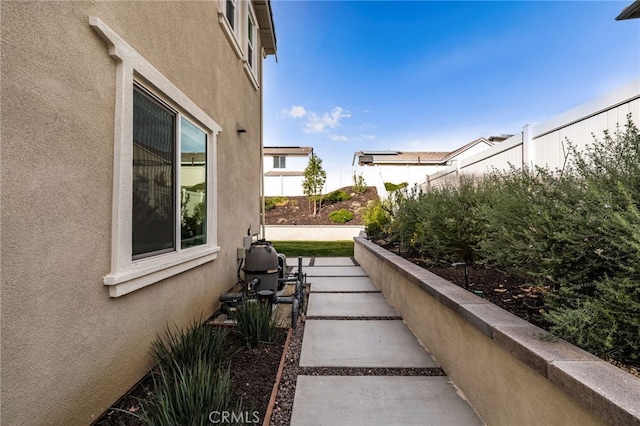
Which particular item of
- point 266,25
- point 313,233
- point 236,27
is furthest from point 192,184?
point 313,233

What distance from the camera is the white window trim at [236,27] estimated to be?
4.59 metres

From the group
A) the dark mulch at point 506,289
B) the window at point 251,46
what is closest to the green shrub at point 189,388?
the dark mulch at point 506,289

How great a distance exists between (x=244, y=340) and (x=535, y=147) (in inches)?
179

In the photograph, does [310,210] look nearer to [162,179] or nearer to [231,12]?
[231,12]

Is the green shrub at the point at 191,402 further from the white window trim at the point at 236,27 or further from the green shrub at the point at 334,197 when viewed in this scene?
the green shrub at the point at 334,197

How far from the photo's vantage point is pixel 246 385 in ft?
8.41

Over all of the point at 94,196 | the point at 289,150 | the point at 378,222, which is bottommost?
the point at 378,222

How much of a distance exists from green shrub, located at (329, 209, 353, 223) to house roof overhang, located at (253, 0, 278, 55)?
10.6 metres

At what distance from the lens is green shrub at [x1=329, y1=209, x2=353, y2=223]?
1794 centimetres

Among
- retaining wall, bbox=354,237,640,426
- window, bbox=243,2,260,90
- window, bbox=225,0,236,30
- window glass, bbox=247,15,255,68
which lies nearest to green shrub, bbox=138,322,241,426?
retaining wall, bbox=354,237,640,426

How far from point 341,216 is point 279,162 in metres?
14.4

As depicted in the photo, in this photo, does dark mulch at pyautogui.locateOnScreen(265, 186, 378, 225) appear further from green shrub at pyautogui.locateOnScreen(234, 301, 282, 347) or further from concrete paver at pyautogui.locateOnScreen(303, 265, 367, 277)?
green shrub at pyautogui.locateOnScreen(234, 301, 282, 347)

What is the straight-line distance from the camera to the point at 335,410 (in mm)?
2377

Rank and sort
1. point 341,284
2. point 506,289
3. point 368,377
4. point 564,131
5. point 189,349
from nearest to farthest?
1. point 189,349
2. point 368,377
3. point 506,289
4. point 564,131
5. point 341,284
